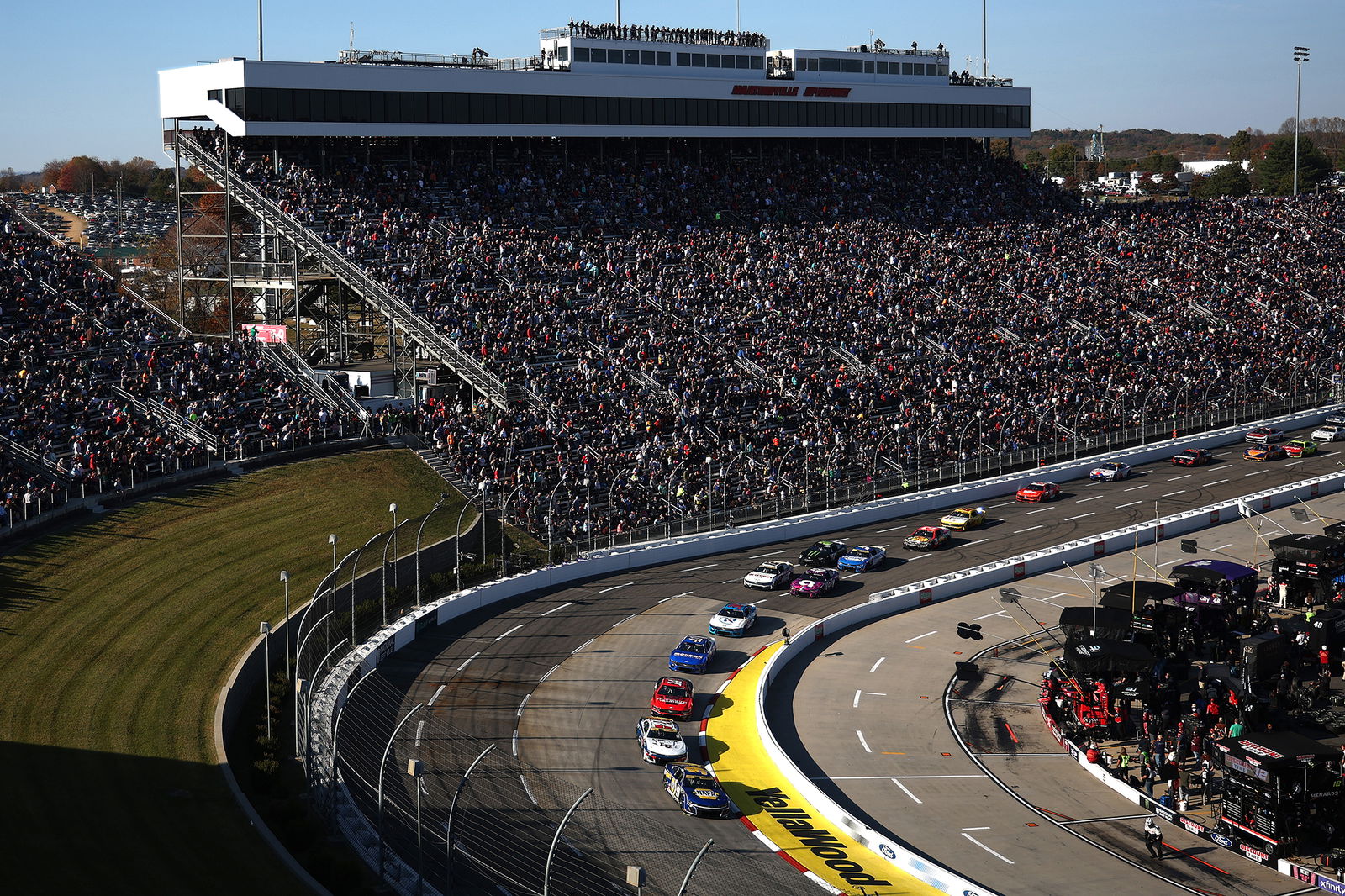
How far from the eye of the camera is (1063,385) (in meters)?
79.8

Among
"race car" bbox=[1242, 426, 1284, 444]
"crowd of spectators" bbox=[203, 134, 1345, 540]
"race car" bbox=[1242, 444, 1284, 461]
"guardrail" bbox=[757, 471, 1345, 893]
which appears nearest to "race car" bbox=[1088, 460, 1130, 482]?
"crowd of spectators" bbox=[203, 134, 1345, 540]

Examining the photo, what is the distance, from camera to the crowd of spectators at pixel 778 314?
64625 mm

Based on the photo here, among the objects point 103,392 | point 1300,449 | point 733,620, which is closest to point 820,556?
point 733,620

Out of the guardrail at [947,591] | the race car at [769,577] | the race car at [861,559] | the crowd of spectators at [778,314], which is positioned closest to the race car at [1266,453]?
the guardrail at [947,591]

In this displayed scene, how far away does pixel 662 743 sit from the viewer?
39156mm

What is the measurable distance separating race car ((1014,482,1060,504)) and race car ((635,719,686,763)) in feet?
117

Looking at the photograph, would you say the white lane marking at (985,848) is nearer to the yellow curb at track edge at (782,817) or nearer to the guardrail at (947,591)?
the guardrail at (947,591)

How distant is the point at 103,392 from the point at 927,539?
120 ft

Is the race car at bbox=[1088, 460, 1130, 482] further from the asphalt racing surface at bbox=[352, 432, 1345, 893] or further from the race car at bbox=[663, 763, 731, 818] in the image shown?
the race car at bbox=[663, 763, 731, 818]

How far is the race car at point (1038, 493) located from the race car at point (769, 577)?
18499mm

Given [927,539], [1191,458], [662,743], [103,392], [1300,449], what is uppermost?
[103,392]

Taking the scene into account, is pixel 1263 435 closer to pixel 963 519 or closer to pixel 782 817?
pixel 963 519

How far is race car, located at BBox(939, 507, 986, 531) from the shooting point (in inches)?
2554

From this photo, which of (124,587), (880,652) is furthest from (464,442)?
(880,652)
